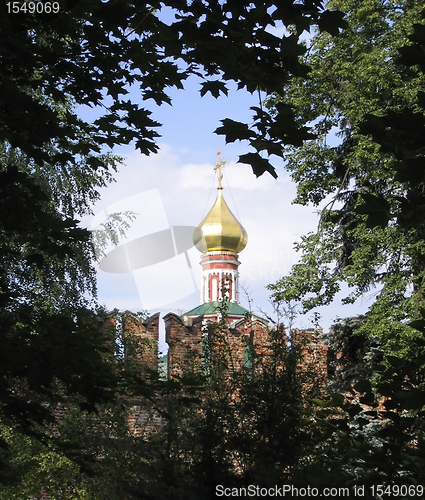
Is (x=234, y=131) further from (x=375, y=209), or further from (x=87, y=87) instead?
(x=87, y=87)

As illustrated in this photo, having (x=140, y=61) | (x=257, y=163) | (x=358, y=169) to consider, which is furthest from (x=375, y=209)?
(x=358, y=169)

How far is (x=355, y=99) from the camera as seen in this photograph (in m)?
15.0

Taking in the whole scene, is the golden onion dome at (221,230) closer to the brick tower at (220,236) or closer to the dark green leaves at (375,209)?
the brick tower at (220,236)

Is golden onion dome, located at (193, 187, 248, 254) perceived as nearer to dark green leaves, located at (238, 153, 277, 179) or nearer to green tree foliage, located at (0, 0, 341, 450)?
green tree foliage, located at (0, 0, 341, 450)

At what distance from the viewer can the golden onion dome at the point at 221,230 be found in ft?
129

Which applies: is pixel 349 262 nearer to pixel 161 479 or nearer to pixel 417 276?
pixel 417 276

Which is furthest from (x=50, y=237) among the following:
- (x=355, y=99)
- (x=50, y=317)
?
(x=355, y=99)

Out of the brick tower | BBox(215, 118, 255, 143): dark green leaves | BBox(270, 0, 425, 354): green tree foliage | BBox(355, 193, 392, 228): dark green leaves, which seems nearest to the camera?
BBox(355, 193, 392, 228): dark green leaves

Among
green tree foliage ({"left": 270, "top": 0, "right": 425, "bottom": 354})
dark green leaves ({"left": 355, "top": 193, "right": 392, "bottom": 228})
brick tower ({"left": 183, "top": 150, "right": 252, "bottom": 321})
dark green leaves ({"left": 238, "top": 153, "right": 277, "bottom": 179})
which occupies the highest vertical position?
brick tower ({"left": 183, "top": 150, "right": 252, "bottom": 321})

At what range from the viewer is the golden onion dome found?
39469 millimetres

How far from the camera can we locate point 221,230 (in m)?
39.5

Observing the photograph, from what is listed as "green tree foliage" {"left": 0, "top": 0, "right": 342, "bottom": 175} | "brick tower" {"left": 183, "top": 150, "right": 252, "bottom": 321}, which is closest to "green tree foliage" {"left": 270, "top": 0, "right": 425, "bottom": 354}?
"green tree foliage" {"left": 0, "top": 0, "right": 342, "bottom": 175}

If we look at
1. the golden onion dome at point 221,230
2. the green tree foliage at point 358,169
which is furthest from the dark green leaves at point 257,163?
the golden onion dome at point 221,230

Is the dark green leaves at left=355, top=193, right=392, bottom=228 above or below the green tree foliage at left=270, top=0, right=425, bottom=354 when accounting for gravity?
below
